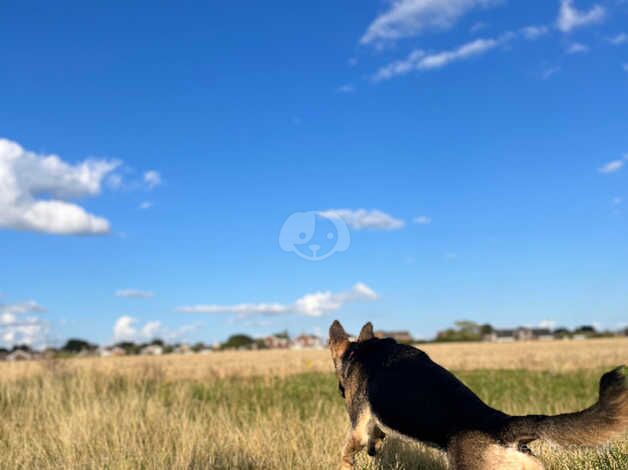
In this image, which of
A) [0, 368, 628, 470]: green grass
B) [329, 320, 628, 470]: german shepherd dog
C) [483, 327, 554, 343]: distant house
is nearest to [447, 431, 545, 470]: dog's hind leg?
[329, 320, 628, 470]: german shepherd dog

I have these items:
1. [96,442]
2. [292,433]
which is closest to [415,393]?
[292,433]

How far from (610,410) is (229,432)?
6.61 meters

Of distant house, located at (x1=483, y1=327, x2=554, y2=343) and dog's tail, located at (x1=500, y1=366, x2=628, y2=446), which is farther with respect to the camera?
distant house, located at (x1=483, y1=327, x2=554, y2=343)

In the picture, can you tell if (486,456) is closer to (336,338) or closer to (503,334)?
(336,338)

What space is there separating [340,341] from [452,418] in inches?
71.1

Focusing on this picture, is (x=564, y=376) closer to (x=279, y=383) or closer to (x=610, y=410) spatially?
(x=279, y=383)

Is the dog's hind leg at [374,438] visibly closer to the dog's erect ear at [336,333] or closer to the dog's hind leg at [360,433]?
the dog's hind leg at [360,433]

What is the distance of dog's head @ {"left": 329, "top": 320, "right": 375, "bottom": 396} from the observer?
574cm

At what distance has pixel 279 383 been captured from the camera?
23.7 meters

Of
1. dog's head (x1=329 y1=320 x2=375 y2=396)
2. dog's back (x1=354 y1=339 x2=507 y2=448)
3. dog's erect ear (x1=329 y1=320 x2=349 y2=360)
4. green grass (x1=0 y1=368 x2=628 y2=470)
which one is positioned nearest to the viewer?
dog's back (x1=354 y1=339 x2=507 y2=448)

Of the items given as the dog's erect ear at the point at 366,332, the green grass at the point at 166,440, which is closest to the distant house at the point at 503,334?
the green grass at the point at 166,440

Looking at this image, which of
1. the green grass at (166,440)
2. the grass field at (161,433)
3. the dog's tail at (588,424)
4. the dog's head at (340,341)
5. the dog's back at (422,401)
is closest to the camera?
the dog's tail at (588,424)

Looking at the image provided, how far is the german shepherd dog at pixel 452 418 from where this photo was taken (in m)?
4.05

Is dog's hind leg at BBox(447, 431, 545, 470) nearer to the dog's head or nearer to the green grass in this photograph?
the green grass
